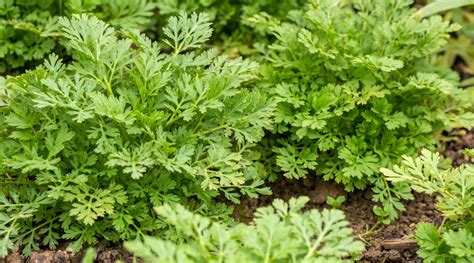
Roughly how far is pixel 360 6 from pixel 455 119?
73cm

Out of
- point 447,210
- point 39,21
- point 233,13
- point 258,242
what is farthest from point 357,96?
point 39,21

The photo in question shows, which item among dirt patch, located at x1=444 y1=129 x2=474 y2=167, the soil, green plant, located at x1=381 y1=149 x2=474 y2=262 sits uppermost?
green plant, located at x1=381 y1=149 x2=474 y2=262

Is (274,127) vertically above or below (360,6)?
below

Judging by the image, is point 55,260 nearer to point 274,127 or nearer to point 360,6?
point 274,127

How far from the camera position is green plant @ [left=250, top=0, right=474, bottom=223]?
124 inches

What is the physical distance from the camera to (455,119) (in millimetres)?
3375

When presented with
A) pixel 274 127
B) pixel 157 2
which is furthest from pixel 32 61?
pixel 274 127

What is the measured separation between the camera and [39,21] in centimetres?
350

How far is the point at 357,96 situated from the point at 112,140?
3.70 feet

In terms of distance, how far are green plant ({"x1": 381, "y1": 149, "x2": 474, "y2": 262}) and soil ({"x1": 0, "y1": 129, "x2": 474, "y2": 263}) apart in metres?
0.23

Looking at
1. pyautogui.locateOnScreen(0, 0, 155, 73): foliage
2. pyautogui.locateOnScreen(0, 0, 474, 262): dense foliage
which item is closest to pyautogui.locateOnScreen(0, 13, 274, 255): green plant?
pyautogui.locateOnScreen(0, 0, 474, 262): dense foliage

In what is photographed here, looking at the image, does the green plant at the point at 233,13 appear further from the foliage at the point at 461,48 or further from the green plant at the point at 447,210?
the green plant at the point at 447,210

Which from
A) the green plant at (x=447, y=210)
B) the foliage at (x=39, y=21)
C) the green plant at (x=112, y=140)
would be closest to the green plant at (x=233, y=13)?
the foliage at (x=39, y=21)

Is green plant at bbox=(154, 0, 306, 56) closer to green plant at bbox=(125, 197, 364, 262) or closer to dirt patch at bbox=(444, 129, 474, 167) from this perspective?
dirt patch at bbox=(444, 129, 474, 167)
